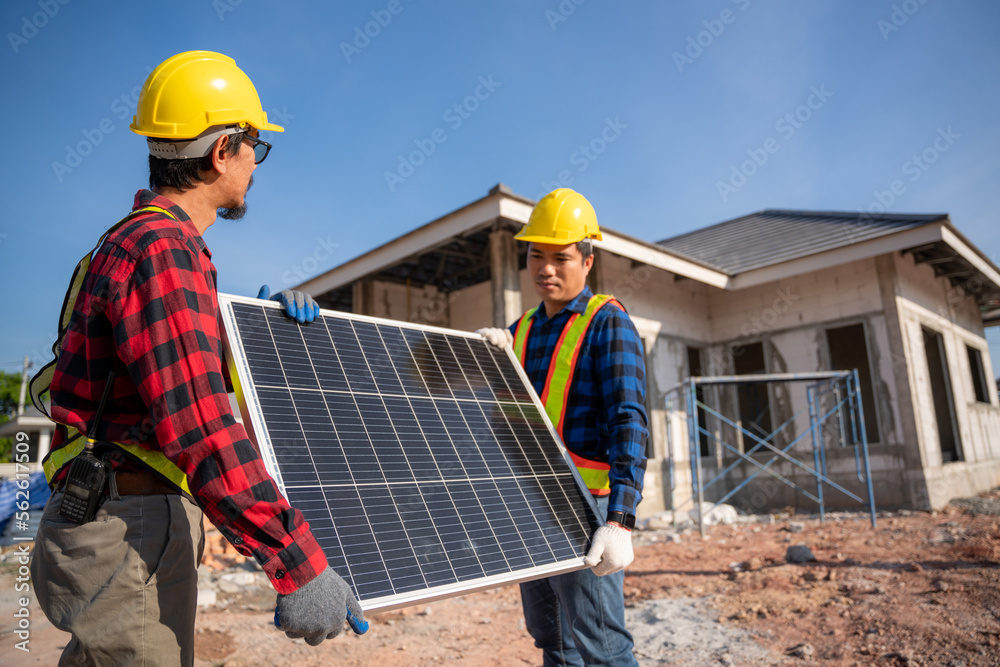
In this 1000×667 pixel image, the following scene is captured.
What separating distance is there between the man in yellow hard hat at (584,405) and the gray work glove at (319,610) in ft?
3.48

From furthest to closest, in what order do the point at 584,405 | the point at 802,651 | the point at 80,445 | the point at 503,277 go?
the point at 503,277, the point at 802,651, the point at 584,405, the point at 80,445

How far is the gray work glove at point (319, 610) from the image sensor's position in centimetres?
157

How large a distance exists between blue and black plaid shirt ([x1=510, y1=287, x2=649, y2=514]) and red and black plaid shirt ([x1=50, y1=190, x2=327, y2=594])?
4.76ft

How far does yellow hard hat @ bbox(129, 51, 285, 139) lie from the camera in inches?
76.8

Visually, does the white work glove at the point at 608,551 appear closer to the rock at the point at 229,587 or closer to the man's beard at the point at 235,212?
the man's beard at the point at 235,212

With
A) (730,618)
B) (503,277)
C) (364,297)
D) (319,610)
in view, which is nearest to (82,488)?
(319,610)

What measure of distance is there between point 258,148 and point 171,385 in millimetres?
973

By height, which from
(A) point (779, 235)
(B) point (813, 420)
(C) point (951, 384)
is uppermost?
(A) point (779, 235)

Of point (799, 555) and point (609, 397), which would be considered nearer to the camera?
point (609, 397)

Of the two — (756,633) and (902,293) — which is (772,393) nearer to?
(902,293)

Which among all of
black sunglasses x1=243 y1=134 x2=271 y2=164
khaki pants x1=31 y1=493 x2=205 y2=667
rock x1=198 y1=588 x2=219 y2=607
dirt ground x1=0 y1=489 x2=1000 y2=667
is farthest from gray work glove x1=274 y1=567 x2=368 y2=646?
rock x1=198 y1=588 x2=219 y2=607

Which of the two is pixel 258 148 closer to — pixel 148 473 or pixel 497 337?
pixel 148 473

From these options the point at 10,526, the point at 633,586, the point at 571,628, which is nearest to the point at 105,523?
the point at 571,628

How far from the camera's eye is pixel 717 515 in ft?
41.6
